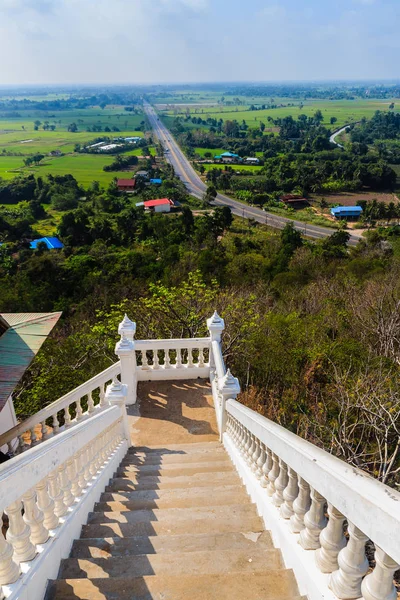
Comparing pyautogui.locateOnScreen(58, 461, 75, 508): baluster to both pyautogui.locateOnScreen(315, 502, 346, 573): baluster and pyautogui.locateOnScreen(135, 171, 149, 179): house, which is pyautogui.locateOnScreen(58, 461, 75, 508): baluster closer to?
pyautogui.locateOnScreen(315, 502, 346, 573): baluster

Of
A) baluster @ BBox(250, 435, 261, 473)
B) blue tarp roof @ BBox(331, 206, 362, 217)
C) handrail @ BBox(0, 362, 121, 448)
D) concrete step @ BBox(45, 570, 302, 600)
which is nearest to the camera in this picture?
concrete step @ BBox(45, 570, 302, 600)

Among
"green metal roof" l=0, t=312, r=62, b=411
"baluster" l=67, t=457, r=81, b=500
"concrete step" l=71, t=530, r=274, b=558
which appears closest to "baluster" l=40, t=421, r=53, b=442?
"green metal roof" l=0, t=312, r=62, b=411

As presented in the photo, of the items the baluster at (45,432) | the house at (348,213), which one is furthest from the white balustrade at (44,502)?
the house at (348,213)

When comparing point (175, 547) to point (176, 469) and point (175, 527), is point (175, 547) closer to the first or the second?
point (175, 527)

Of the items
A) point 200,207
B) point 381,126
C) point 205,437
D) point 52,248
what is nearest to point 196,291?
point 205,437

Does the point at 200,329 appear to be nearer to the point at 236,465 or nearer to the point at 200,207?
the point at 236,465

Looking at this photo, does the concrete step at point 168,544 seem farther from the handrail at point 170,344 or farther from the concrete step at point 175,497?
the handrail at point 170,344
